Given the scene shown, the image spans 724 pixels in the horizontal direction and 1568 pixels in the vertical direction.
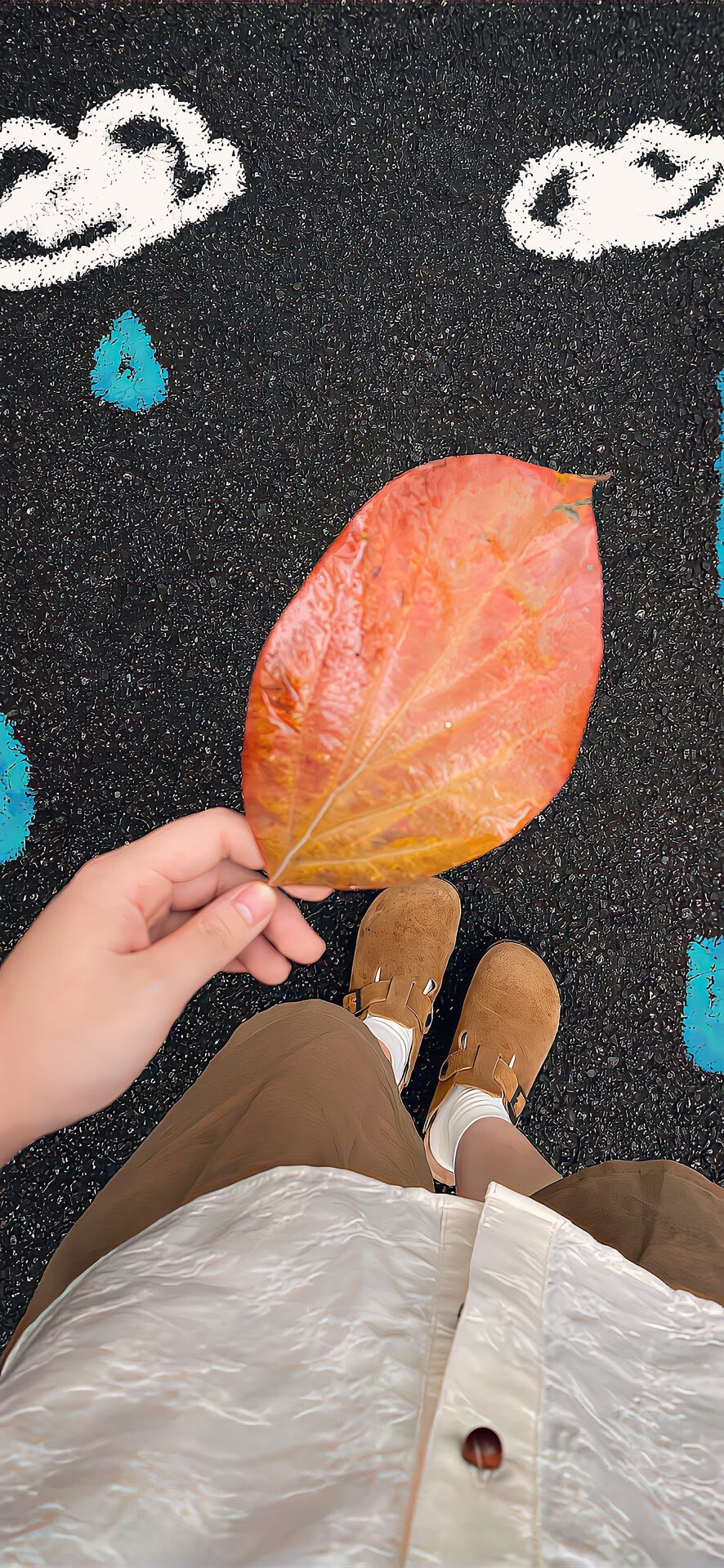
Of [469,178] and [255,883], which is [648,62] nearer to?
[469,178]

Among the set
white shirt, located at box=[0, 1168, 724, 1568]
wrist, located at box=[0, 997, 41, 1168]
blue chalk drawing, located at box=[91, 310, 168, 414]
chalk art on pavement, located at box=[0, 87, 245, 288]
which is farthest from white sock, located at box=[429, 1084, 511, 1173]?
chalk art on pavement, located at box=[0, 87, 245, 288]

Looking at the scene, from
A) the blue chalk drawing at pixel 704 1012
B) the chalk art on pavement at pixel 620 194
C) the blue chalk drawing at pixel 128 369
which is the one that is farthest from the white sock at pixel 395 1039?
the chalk art on pavement at pixel 620 194

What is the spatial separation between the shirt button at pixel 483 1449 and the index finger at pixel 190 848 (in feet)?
1.29

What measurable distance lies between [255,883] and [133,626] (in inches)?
25.3

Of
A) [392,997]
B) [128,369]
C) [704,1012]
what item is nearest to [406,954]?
[392,997]

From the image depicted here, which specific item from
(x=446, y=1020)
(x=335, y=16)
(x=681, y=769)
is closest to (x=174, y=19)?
(x=335, y=16)

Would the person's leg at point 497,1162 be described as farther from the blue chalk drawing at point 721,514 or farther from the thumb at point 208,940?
the blue chalk drawing at point 721,514

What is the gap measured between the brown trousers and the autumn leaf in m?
0.20

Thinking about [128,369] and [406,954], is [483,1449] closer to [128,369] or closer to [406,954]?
[406,954]

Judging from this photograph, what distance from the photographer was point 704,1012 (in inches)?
43.4

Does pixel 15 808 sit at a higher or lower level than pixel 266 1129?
higher

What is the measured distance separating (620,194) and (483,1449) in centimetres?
136

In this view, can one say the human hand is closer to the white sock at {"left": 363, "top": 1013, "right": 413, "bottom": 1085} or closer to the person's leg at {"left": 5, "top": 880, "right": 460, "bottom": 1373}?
the person's leg at {"left": 5, "top": 880, "right": 460, "bottom": 1373}

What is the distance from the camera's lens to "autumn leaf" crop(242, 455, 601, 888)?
640mm
